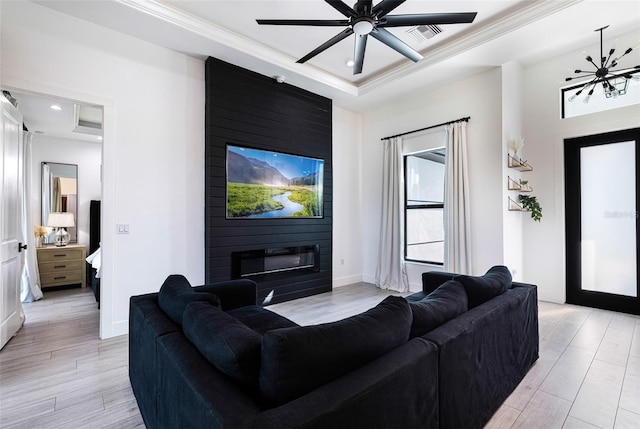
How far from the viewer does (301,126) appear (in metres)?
4.62

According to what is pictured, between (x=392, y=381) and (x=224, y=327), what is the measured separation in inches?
27.5

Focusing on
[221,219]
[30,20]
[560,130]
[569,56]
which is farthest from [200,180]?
[569,56]

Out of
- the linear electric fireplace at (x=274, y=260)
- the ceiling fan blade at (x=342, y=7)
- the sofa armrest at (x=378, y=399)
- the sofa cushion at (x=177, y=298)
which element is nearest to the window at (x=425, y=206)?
the linear electric fireplace at (x=274, y=260)

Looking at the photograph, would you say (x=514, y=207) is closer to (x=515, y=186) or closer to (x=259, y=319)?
(x=515, y=186)

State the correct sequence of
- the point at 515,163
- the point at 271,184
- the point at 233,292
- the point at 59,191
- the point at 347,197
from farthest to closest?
the point at 347,197, the point at 59,191, the point at 271,184, the point at 515,163, the point at 233,292

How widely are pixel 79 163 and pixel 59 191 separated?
63 cm

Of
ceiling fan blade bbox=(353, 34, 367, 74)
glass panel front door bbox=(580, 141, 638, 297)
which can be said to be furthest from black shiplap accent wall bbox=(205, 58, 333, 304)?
glass panel front door bbox=(580, 141, 638, 297)

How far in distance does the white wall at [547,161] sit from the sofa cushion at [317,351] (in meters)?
4.19

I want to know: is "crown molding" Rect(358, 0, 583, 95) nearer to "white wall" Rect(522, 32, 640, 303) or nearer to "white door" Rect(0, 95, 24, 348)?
"white wall" Rect(522, 32, 640, 303)

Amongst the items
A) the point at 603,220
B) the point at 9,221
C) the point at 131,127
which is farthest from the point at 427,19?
the point at 9,221

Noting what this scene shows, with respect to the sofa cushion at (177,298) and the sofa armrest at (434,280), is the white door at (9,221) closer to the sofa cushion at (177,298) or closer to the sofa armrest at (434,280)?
the sofa cushion at (177,298)

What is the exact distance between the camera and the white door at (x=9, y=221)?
9.23 feet

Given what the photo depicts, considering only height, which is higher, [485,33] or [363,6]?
[485,33]

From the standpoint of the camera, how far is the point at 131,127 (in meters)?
3.26
